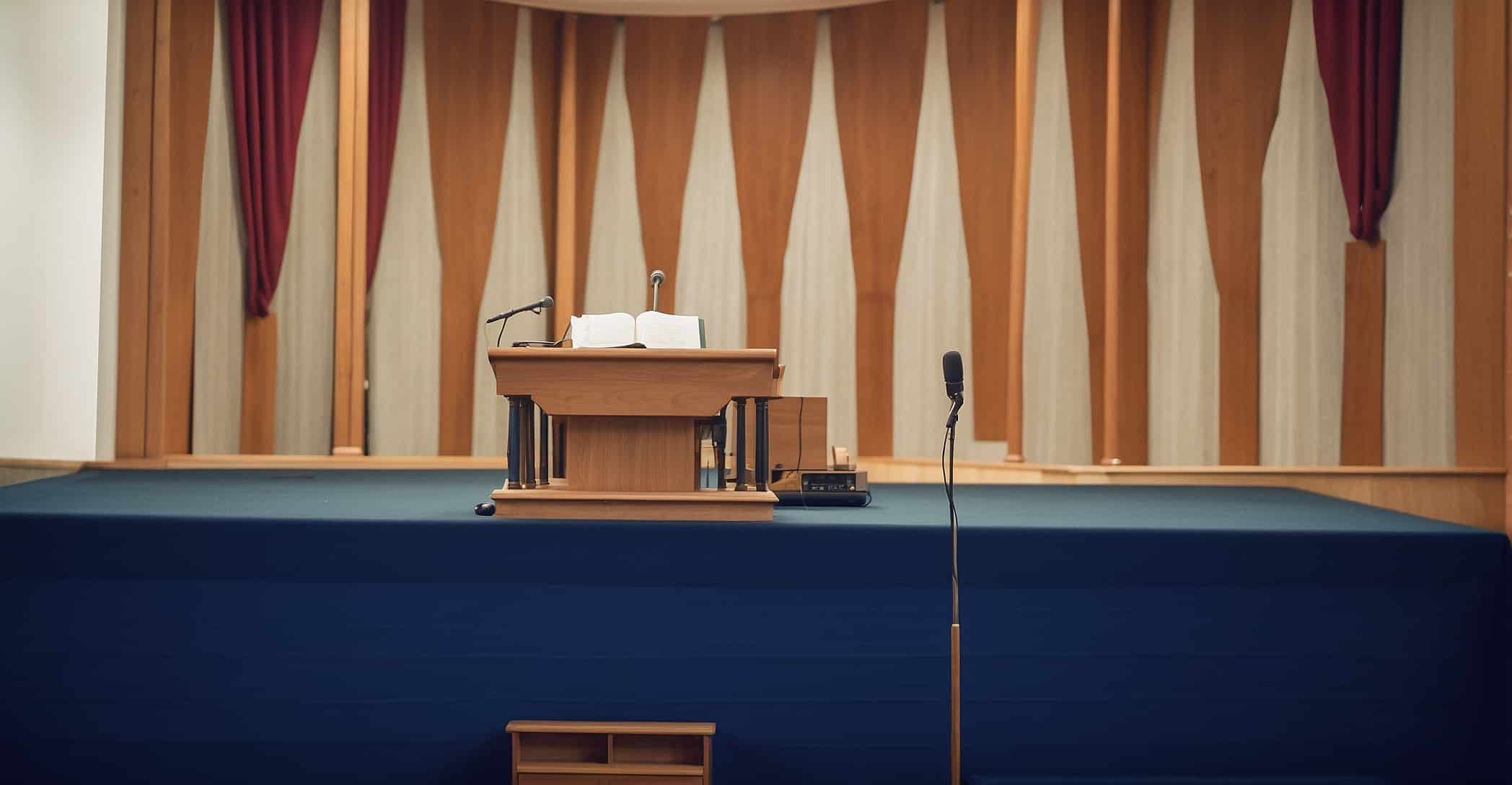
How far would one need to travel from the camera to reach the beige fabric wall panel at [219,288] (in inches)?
223

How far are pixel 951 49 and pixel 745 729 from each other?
4.59 metres

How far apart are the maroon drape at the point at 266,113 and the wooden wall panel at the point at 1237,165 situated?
4664mm

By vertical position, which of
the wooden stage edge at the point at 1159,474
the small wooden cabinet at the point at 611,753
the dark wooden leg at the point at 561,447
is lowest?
the small wooden cabinet at the point at 611,753

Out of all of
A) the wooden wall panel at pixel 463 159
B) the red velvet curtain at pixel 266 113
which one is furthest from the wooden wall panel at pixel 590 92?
the red velvet curtain at pixel 266 113

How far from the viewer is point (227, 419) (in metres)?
5.75

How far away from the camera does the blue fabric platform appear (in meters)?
2.79

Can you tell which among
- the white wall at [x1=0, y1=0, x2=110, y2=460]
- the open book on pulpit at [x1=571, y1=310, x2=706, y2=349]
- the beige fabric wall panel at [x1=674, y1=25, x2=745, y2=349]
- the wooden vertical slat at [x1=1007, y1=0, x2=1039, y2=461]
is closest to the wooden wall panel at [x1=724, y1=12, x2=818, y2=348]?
the beige fabric wall panel at [x1=674, y1=25, x2=745, y2=349]

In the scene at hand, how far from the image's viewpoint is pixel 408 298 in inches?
249

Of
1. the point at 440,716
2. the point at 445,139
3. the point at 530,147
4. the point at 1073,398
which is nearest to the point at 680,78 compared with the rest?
the point at 530,147

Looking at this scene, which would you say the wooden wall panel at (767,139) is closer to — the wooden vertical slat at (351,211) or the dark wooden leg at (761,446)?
the wooden vertical slat at (351,211)

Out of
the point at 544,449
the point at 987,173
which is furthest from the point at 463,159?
the point at 544,449

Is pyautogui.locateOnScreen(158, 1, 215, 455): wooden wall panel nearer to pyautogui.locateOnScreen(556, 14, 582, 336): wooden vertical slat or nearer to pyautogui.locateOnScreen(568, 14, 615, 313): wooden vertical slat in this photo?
pyautogui.locateOnScreen(556, 14, 582, 336): wooden vertical slat

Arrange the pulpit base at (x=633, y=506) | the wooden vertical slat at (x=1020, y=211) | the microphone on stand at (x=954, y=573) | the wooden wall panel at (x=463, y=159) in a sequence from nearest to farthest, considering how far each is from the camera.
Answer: the microphone on stand at (x=954, y=573) < the pulpit base at (x=633, y=506) < the wooden vertical slat at (x=1020, y=211) < the wooden wall panel at (x=463, y=159)

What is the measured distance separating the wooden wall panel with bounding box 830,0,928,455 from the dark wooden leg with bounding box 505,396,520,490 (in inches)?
140
